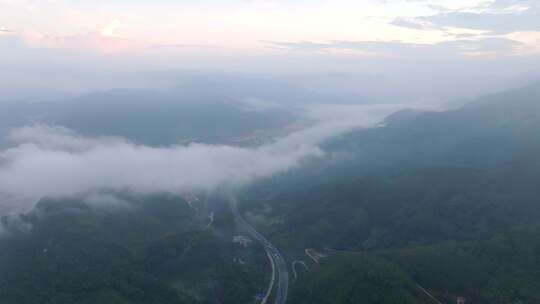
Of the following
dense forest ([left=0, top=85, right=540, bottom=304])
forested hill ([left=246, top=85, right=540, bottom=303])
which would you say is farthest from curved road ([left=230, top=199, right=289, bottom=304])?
forested hill ([left=246, top=85, right=540, bottom=303])

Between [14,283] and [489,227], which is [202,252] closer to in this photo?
[14,283]

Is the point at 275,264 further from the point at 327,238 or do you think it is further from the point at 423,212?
the point at 423,212

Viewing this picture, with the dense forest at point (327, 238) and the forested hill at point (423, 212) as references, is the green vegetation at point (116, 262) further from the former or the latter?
the forested hill at point (423, 212)

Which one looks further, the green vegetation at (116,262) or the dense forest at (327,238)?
the dense forest at (327,238)

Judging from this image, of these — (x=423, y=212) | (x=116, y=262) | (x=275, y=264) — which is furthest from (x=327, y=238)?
(x=116, y=262)

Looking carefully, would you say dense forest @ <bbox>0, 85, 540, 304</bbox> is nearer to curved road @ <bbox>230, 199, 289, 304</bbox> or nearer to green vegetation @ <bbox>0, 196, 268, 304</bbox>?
green vegetation @ <bbox>0, 196, 268, 304</bbox>

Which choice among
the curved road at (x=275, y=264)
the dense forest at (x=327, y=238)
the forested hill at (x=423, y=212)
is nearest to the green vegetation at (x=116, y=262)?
the dense forest at (x=327, y=238)

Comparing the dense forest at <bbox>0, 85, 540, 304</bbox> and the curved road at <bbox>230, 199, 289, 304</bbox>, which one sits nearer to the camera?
the dense forest at <bbox>0, 85, 540, 304</bbox>

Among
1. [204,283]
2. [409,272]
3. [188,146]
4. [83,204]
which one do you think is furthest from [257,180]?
[409,272]
